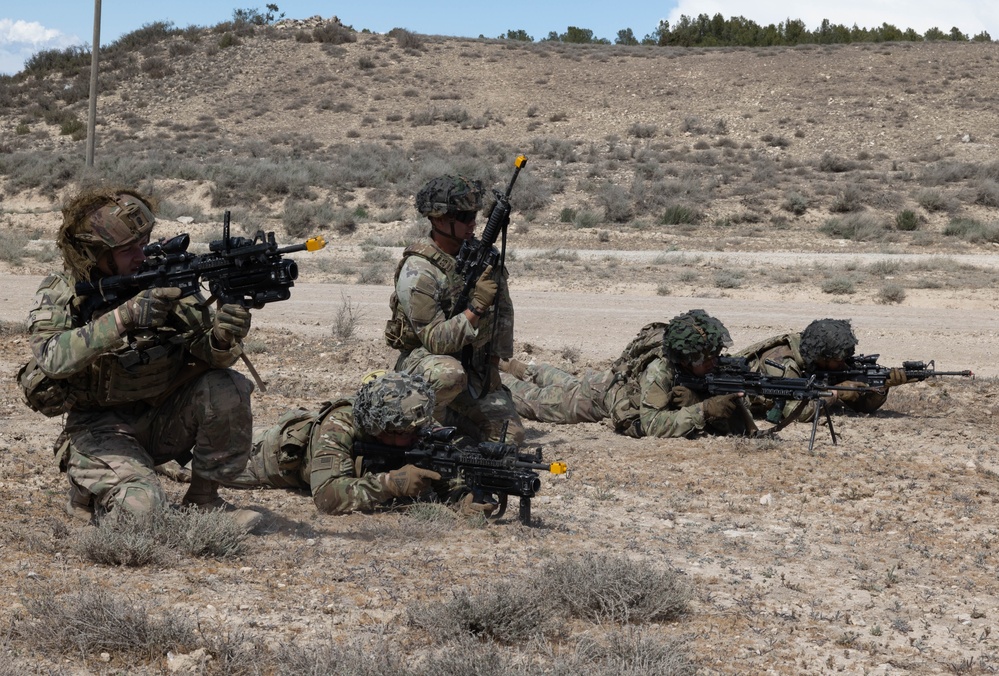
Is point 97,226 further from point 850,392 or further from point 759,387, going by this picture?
point 850,392

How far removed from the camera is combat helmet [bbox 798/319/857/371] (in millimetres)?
8508

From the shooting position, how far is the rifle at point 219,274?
16.2 ft

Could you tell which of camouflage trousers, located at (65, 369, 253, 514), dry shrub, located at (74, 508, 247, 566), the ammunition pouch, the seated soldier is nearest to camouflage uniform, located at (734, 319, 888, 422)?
the seated soldier

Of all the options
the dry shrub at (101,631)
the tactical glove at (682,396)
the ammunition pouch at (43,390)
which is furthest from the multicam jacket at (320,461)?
the tactical glove at (682,396)

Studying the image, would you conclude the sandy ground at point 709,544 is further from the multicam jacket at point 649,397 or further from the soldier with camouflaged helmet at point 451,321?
the soldier with camouflaged helmet at point 451,321

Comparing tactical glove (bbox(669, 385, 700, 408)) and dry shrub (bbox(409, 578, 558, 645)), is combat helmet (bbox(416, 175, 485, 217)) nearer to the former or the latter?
tactical glove (bbox(669, 385, 700, 408))

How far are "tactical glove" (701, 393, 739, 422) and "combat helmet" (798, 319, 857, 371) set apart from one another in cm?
96

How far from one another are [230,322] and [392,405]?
3.33 feet

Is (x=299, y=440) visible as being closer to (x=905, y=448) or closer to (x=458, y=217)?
(x=458, y=217)

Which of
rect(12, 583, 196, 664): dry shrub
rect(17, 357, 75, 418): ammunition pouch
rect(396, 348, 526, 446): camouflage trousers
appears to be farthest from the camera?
rect(396, 348, 526, 446): camouflage trousers

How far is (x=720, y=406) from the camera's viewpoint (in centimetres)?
796

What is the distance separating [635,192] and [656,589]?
863 inches

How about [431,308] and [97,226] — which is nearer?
[97,226]

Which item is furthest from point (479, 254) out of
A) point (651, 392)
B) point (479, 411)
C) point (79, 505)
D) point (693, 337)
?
point (79, 505)
